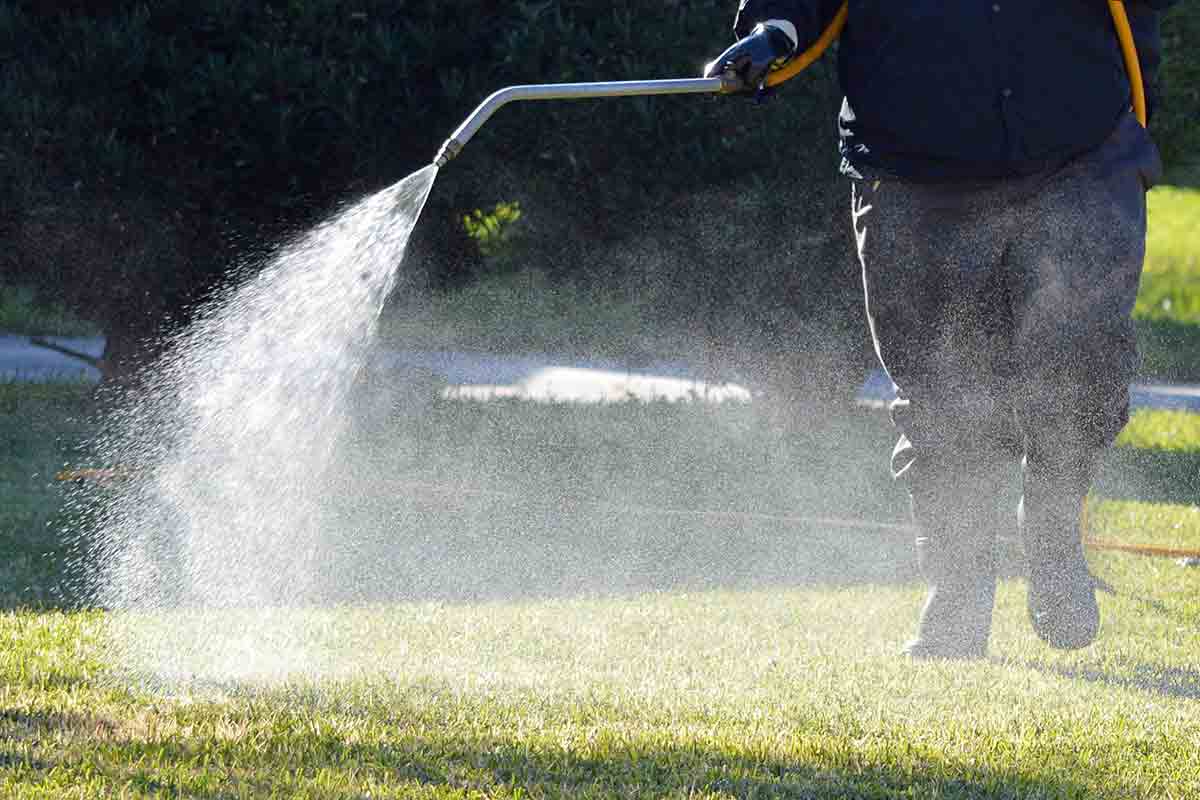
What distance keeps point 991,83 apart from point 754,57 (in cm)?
54

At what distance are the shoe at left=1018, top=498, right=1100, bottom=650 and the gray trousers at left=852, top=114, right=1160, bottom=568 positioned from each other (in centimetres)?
5

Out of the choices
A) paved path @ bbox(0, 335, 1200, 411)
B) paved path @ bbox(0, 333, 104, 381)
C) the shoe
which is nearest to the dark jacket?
the shoe

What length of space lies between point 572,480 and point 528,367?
523 centimetres

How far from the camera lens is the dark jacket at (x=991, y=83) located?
160 inches

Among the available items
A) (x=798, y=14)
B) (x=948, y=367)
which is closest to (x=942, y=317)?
(x=948, y=367)

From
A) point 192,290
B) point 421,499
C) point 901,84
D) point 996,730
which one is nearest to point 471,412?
point 192,290

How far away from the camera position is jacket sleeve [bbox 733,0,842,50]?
4.26 m

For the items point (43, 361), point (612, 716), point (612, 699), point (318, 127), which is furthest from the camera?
point (43, 361)

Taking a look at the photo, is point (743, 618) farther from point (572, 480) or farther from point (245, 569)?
point (572, 480)

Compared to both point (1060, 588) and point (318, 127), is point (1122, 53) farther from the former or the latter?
point (318, 127)

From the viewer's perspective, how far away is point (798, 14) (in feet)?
14.0

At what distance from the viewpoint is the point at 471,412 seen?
895 cm

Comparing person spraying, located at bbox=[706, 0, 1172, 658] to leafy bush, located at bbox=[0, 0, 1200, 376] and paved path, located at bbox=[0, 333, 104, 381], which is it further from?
paved path, located at bbox=[0, 333, 104, 381]

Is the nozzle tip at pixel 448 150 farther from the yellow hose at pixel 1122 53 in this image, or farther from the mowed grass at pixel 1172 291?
the mowed grass at pixel 1172 291
